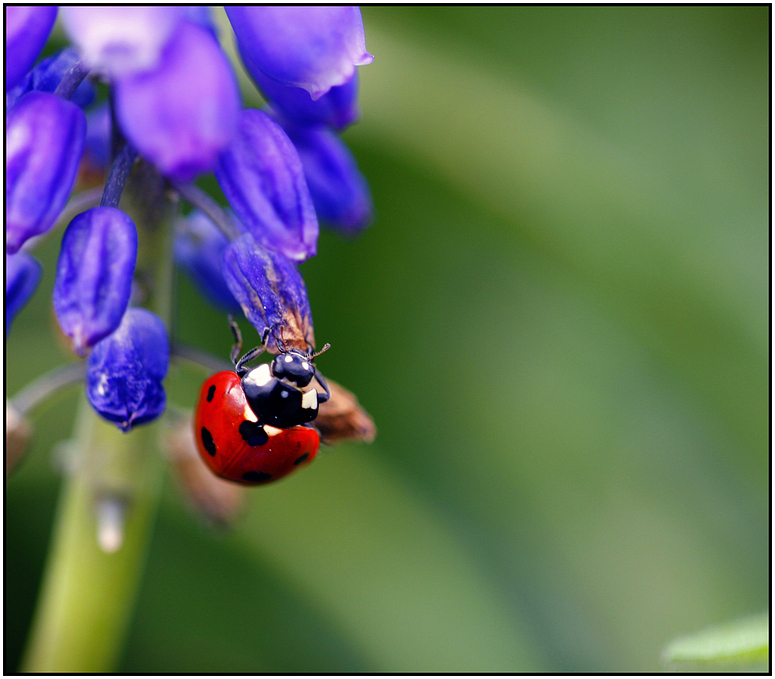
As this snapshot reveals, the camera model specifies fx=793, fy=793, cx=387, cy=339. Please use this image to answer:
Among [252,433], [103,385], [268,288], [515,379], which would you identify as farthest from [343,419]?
[515,379]

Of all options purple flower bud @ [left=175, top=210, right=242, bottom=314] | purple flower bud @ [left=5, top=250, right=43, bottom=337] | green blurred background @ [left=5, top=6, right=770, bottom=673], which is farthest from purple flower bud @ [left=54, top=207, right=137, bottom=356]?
green blurred background @ [left=5, top=6, right=770, bottom=673]

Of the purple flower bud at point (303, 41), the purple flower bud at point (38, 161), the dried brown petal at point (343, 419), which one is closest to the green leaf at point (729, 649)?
the dried brown petal at point (343, 419)

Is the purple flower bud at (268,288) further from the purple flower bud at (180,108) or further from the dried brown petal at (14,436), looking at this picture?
the dried brown petal at (14,436)

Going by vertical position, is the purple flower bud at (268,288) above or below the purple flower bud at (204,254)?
above

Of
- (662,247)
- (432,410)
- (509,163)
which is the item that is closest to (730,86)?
(662,247)

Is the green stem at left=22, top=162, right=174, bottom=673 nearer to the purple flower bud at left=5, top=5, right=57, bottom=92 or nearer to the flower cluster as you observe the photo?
the flower cluster

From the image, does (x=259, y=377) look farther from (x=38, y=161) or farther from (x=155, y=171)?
(x=38, y=161)

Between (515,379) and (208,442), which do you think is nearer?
(208,442)
